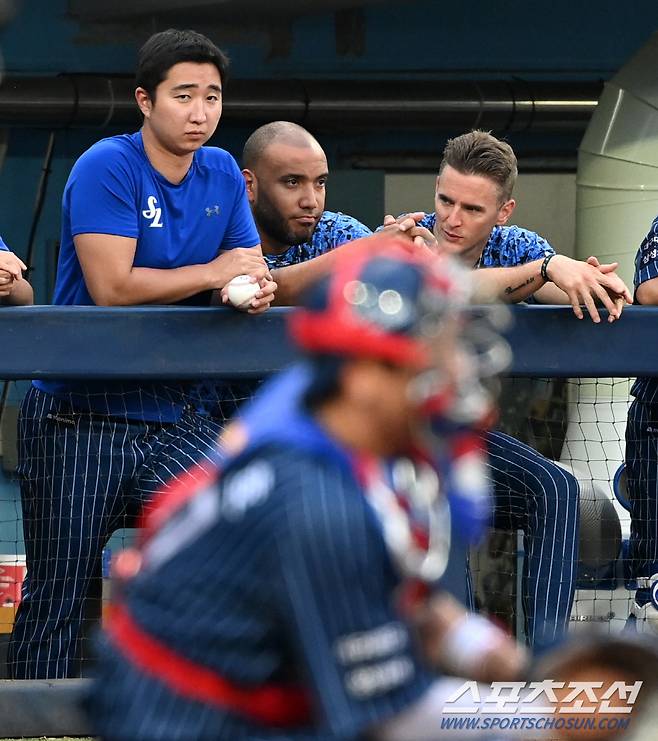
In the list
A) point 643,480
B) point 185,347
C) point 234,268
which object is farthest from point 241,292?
point 643,480

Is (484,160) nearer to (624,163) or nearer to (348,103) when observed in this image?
(624,163)

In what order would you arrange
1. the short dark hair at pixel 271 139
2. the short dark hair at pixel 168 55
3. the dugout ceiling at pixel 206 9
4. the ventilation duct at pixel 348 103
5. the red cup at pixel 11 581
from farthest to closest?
the dugout ceiling at pixel 206 9, the ventilation duct at pixel 348 103, the red cup at pixel 11 581, the short dark hair at pixel 271 139, the short dark hair at pixel 168 55

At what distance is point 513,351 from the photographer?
3830mm

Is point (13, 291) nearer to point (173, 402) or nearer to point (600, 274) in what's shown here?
point (173, 402)

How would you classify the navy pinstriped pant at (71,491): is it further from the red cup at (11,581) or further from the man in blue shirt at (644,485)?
the man in blue shirt at (644,485)

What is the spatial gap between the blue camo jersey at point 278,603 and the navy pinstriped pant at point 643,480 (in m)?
2.42

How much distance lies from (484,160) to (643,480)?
1047 millimetres

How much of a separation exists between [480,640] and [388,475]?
1.29ft

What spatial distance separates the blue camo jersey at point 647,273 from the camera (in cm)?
407

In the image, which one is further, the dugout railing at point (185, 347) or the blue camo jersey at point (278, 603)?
the dugout railing at point (185, 347)

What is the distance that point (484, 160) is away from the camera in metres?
4.28

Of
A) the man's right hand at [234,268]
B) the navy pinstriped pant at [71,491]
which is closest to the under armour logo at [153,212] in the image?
the man's right hand at [234,268]

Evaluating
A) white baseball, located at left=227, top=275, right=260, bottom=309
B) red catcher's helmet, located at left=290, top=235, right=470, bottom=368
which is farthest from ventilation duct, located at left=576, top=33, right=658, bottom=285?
red catcher's helmet, located at left=290, top=235, right=470, bottom=368

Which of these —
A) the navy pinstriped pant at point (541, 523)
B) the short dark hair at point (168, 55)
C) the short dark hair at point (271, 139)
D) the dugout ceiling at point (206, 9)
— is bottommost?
the navy pinstriped pant at point (541, 523)
